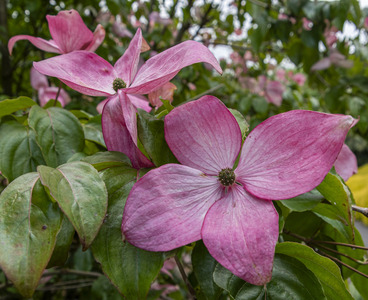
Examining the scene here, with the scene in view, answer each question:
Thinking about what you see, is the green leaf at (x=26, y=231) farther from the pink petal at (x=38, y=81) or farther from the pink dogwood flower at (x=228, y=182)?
the pink petal at (x=38, y=81)

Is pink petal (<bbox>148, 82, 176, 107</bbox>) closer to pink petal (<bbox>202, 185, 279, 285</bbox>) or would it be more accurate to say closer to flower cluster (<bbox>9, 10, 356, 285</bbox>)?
flower cluster (<bbox>9, 10, 356, 285</bbox>)

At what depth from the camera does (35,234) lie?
259mm

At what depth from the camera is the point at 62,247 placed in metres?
0.30

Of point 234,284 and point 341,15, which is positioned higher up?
point 341,15

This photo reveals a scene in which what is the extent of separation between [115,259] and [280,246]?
0.16 metres

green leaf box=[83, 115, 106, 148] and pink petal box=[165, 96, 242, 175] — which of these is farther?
green leaf box=[83, 115, 106, 148]

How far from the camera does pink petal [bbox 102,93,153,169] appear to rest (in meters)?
0.32

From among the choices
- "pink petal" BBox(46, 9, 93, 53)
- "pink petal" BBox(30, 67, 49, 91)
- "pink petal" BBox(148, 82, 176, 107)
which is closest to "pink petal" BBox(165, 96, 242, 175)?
"pink petal" BBox(148, 82, 176, 107)

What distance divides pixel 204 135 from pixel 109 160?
0.09 metres

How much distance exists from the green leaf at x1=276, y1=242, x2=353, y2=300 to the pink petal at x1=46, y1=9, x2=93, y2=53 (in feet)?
1.18

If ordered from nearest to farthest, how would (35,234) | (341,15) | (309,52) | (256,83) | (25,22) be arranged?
(35,234), (341,15), (309,52), (25,22), (256,83)

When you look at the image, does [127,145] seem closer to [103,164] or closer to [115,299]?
[103,164]

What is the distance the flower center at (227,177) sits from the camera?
316mm

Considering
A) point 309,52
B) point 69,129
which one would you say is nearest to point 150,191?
point 69,129
